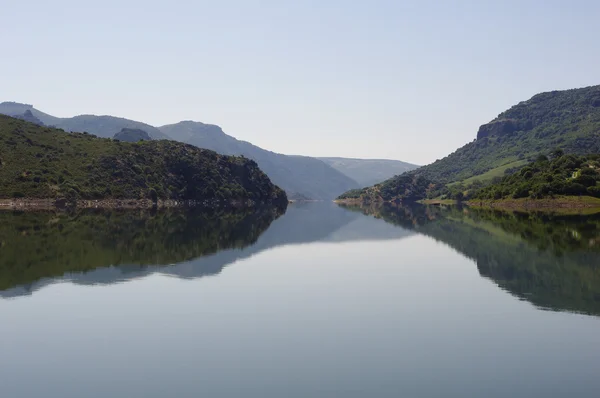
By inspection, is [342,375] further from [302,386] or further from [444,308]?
[444,308]

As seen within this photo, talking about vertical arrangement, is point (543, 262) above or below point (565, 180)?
below

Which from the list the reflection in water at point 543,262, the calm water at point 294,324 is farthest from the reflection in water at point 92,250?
the reflection in water at point 543,262

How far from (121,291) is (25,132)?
18771 cm

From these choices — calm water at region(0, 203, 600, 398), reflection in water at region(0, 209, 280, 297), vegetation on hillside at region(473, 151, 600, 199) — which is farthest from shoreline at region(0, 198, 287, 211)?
vegetation on hillside at region(473, 151, 600, 199)

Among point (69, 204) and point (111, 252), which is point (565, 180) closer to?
point (111, 252)

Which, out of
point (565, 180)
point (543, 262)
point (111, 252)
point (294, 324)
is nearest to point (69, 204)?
point (111, 252)

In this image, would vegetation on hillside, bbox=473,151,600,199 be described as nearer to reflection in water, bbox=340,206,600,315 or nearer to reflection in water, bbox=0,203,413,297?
reflection in water, bbox=340,206,600,315

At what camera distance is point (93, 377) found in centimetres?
2020

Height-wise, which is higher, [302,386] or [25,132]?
[25,132]

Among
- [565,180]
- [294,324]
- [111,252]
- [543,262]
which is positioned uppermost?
[565,180]

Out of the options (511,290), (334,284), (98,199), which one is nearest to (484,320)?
(511,290)

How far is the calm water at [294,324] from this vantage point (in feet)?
64.8

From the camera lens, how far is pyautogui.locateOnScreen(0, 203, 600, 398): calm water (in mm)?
19766

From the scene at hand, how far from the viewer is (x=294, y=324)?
2853cm
